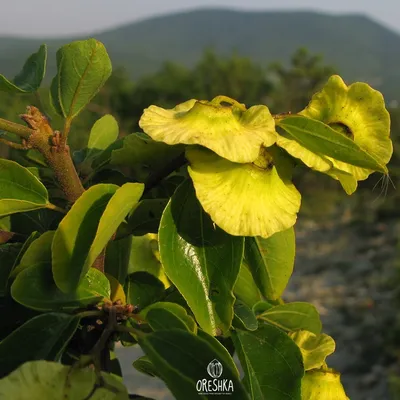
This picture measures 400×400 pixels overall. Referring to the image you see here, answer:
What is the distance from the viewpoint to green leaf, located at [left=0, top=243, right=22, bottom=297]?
17.6 inches

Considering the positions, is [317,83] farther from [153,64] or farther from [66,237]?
A: [153,64]

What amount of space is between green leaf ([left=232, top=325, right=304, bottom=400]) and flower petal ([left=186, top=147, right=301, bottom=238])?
13 cm

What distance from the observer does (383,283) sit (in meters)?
6.10

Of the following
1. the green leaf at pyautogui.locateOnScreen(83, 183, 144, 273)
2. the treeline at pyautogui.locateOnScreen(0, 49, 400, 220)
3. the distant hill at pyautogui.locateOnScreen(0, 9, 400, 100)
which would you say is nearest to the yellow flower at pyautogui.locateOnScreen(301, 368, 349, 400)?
the green leaf at pyautogui.locateOnScreen(83, 183, 144, 273)

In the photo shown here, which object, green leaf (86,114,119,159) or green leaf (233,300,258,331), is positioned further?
green leaf (86,114,119,159)

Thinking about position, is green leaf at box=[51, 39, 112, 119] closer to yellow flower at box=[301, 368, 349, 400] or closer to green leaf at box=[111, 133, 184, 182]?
green leaf at box=[111, 133, 184, 182]

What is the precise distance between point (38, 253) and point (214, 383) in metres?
0.16

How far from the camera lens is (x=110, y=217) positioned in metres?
0.38

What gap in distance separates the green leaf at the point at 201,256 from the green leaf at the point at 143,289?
10 centimetres

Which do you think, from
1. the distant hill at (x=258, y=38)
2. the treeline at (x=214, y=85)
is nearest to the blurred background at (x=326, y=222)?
the treeline at (x=214, y=85)

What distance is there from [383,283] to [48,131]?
240 inches

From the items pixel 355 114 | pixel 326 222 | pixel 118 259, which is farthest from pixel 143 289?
pixel 326 222

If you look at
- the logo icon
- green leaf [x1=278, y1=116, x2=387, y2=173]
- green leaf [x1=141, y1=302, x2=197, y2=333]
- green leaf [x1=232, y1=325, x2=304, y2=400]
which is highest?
green leaf [x1=278, y1=116, x2=387, y2=173]

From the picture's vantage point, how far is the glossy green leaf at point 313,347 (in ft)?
1.63
